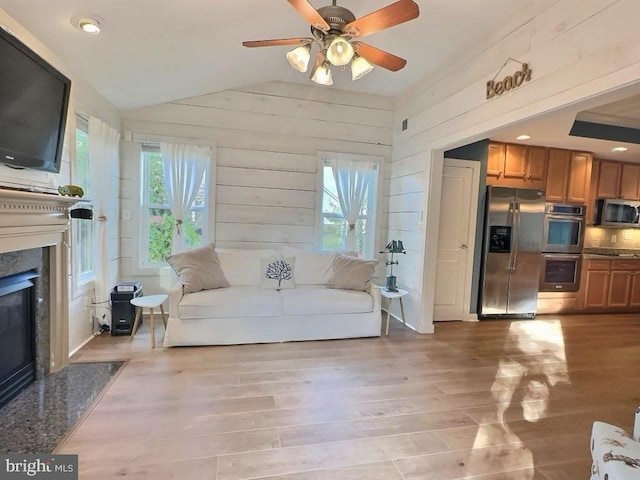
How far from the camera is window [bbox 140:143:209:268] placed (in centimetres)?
400

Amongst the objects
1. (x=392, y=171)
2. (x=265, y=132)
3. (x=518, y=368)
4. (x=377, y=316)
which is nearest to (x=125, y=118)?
(x=265, y=132)

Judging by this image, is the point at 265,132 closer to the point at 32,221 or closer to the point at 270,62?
the point at 270,62

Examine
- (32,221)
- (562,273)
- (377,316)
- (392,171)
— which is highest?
(392,171)

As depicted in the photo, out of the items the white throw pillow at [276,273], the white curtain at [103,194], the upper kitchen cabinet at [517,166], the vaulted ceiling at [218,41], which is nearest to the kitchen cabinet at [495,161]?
the upper kitchen cabinet at [517,166]

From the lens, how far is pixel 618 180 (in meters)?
5.02

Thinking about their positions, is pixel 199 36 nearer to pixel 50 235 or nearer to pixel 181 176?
pixel 181 176

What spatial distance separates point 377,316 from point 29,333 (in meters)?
3.01

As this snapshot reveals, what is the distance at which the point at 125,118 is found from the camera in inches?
152

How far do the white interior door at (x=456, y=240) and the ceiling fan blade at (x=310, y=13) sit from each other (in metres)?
2.78

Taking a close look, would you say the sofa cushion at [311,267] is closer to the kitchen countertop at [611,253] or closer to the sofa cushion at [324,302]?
the sofa cushion at [324,302]

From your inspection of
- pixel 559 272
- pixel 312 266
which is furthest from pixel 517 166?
pixel 312 266

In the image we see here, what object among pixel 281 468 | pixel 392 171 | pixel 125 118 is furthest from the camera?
pixel 392 171

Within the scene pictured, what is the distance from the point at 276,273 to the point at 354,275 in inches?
34.6

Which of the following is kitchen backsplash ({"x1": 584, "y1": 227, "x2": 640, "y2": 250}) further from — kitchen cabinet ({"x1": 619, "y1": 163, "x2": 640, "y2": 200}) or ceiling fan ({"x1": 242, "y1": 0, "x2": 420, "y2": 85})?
ceiling fan ({"x1": 242, "y1": 0, "x2": 420, "y2": 85})
